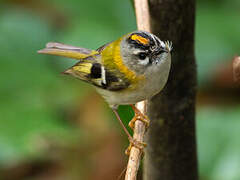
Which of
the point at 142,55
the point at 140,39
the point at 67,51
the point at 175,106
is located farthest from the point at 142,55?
the point at 67,51

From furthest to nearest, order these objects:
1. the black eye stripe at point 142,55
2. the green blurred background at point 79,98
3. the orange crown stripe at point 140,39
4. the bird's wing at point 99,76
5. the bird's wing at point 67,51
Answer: the green blurred background at point 79,98, the bird's wing at point 67,51, the bird's wing at point 99,76, the black eye stripe at point 142,55, the orange crown stripe at point 140,39

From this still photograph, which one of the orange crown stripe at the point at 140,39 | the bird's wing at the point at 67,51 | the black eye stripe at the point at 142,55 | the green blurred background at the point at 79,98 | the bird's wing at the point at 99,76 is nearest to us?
the orange crown stripe at the point at 140,39

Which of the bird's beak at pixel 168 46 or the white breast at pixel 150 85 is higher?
the bird's beak at pixel 168 46

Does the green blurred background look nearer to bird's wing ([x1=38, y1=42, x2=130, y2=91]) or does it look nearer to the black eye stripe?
bird's wing ([x1=38, y1=42, x2=130, y2=91])

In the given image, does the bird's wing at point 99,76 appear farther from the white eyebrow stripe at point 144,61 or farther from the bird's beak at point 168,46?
the bird's beak at point 168,46

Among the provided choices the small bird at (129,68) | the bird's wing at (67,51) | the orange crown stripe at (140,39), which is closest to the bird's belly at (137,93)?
the small bird at (129,68)

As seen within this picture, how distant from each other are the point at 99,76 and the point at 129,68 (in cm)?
25

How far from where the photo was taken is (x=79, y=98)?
4.53 meters

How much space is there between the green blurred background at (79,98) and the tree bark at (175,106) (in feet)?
1.01

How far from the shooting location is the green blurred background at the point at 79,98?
139 inches

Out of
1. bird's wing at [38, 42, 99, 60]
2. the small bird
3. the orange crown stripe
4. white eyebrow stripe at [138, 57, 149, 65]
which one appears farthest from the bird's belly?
bird's wing at [38, 42, 99, 60]

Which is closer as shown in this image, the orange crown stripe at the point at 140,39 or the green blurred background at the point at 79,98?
the orange crown stripe at the point at 140,39

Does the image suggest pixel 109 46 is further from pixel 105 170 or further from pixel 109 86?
pixel 105 170

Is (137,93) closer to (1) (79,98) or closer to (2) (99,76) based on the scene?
(2) (99,76)
